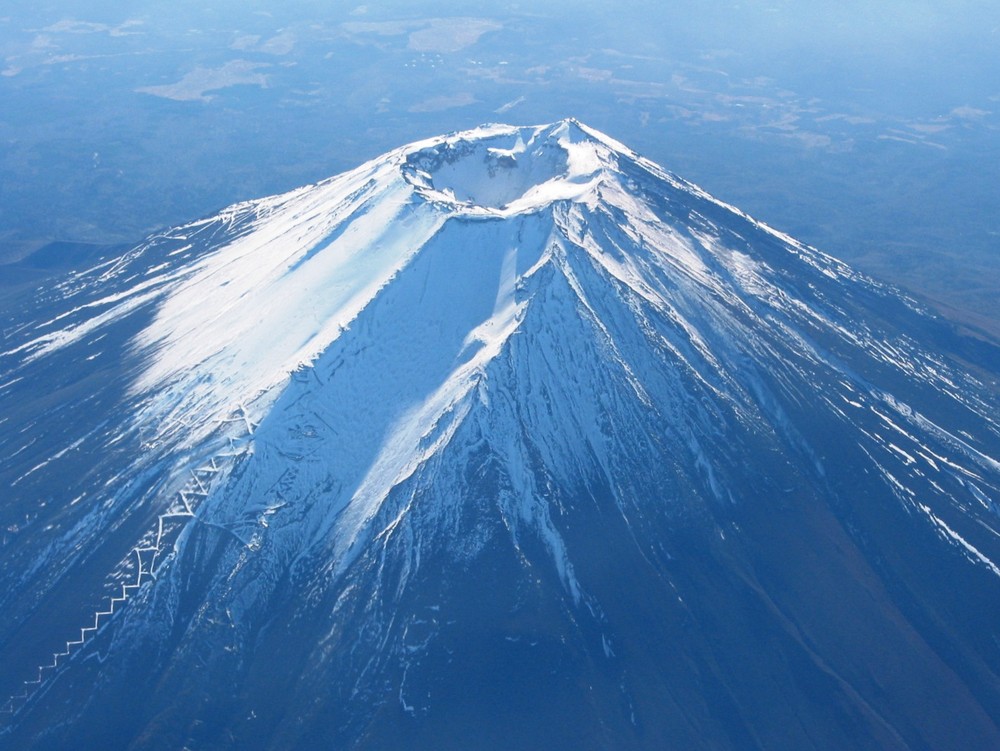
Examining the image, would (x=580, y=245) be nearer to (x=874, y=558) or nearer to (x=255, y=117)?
(x=874, y=558)

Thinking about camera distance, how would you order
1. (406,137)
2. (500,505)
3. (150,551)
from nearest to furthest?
(150,551) < (500,505) < (406,137)

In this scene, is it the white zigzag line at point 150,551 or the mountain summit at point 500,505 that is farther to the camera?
the mountain summit at point 500,505

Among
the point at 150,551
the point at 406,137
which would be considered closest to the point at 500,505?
the point at 150,551

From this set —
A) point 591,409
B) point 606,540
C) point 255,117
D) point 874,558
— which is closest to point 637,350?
point 591,409

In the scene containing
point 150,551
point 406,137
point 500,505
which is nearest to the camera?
point 150,551

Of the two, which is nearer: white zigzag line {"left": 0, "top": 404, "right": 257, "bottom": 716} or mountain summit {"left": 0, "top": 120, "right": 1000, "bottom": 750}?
white zigzag line {"left": 0, "top": 404, "right": 257, "bottom": 716}

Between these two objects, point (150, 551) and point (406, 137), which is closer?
point (150, 551)

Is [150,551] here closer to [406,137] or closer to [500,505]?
[500,505]

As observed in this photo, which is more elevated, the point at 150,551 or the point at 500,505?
the point at 500,505
